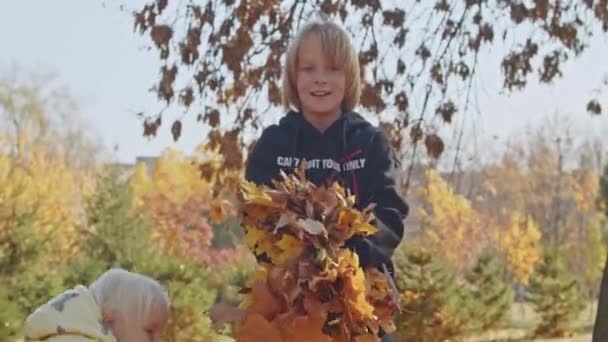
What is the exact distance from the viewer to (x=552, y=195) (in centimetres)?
4056

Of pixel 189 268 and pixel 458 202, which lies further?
pixel 458 202

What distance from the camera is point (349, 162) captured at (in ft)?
9.52

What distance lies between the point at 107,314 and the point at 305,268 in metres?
0.58

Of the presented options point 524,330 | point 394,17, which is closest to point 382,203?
point 394,17

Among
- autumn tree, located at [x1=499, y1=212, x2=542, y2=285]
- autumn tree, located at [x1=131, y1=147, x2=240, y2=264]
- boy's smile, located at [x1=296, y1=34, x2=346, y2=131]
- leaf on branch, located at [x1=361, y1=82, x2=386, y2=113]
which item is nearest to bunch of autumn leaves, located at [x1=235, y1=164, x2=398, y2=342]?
boy's smile, located at [x1=296, y1=34, x2=346, y2=131]

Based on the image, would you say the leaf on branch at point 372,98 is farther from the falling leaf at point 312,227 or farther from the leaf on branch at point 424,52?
the falling leaf at point 312,227

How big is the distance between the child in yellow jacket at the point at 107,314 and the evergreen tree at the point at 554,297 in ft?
69.0

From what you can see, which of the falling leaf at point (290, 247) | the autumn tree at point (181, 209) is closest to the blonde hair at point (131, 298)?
the falling leaf at point (290, 247)

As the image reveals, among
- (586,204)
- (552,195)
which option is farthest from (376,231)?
(552,195)

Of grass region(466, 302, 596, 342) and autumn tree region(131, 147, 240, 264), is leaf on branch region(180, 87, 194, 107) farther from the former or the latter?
autumn tree region(131, 147, 240, 264)

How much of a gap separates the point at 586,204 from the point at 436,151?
31.3 meters

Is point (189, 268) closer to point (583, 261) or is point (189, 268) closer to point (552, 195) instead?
point (583, 261)

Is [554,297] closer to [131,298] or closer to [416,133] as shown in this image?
[416,133]

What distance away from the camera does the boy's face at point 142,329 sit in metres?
2.75
